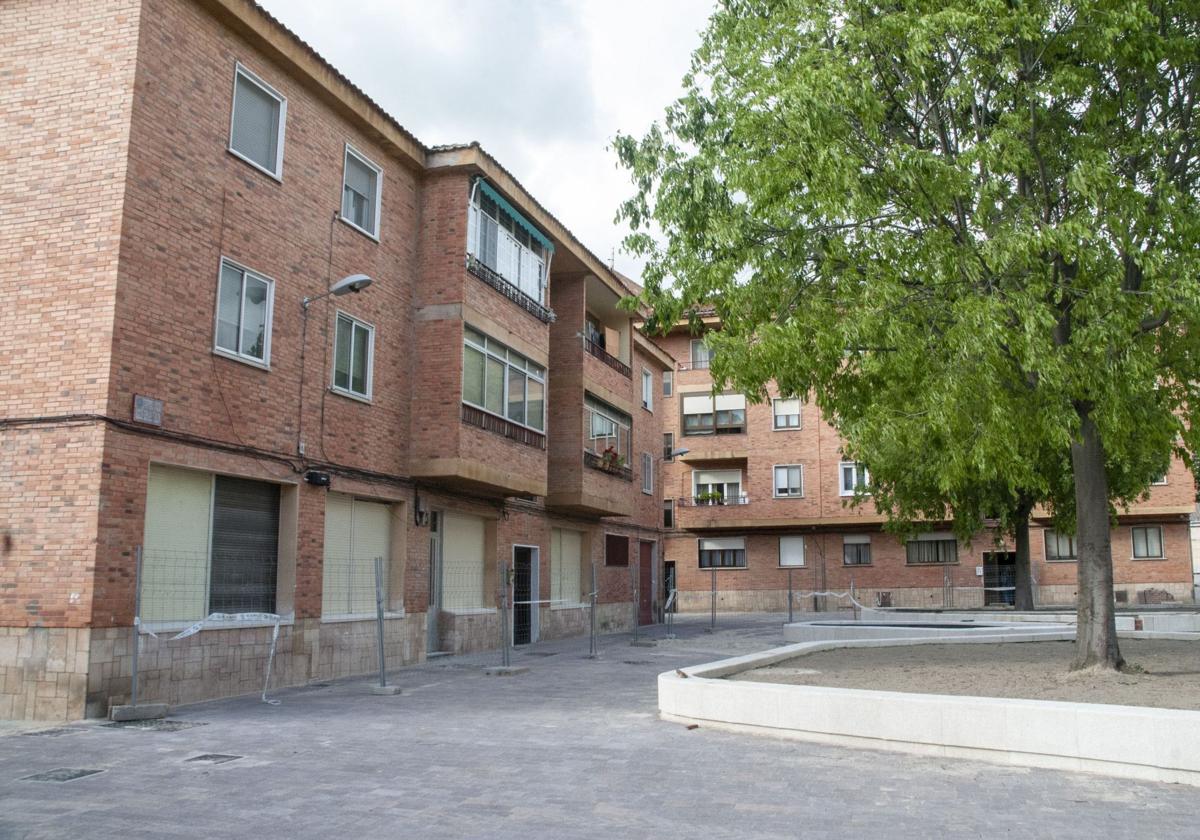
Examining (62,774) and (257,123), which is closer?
(62,774)

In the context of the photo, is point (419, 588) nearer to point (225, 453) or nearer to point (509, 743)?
point (225, 453)

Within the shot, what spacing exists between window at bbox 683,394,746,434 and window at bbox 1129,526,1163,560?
54.6ft

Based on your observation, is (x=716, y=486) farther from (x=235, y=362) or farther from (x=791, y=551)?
(x=235, y=362)

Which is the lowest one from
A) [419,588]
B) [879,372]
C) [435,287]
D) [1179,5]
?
[419,588]

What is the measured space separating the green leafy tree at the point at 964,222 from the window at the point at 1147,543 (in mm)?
33329

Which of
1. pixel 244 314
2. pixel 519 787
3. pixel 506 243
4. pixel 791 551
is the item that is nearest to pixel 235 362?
pixel 244 314

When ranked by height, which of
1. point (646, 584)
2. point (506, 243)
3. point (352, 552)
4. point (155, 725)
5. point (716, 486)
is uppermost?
point (506, 243)

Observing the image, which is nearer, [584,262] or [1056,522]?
[584,262]

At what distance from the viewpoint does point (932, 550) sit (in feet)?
141

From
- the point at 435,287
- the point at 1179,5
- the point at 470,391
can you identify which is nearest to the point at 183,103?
the point at 435,287

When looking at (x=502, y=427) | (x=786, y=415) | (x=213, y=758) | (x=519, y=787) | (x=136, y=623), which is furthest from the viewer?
(x=786, y=415)

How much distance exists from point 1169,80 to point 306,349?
11.6 m

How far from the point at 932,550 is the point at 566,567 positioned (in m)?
23.2

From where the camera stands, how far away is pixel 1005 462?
11.8 metres
